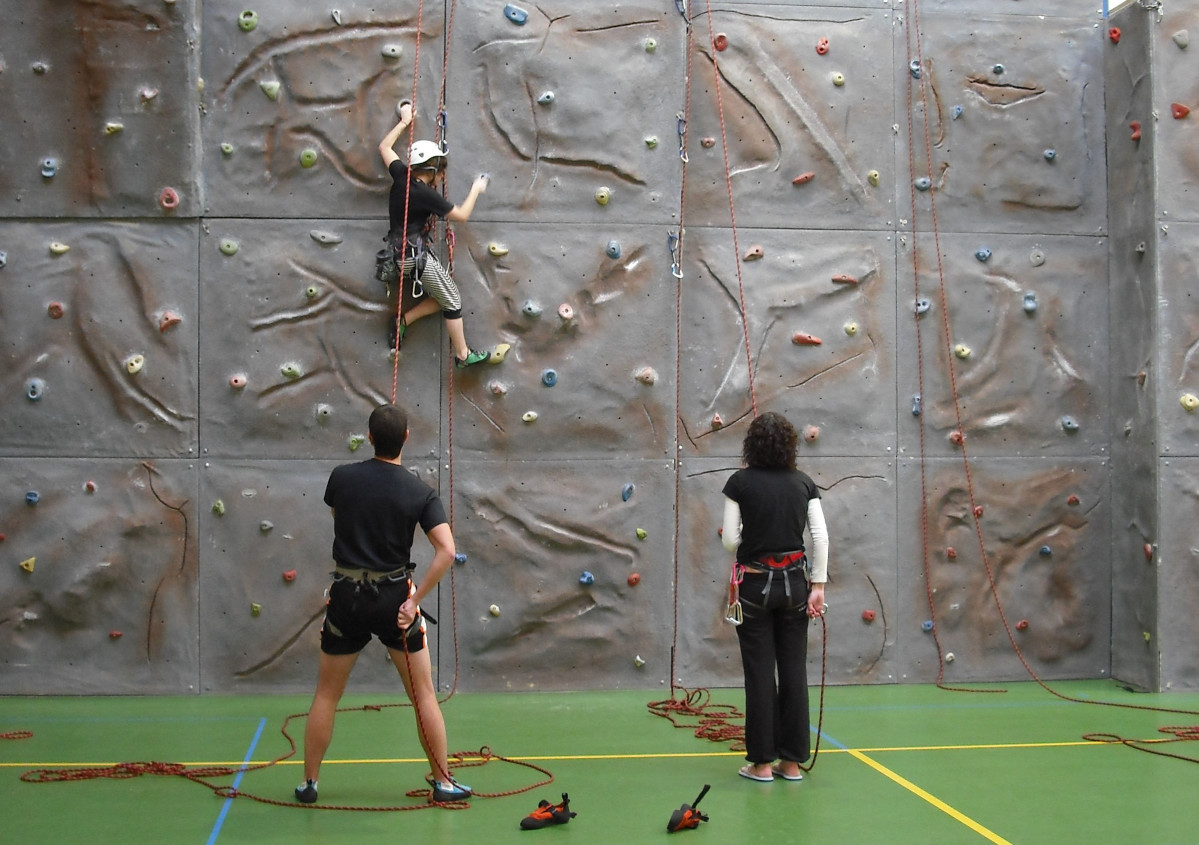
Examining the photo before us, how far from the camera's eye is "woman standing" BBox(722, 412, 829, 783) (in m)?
4.85

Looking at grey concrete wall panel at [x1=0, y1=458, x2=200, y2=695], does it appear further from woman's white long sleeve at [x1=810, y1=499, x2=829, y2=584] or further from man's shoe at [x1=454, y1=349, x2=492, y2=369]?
woman's white long sleeve at [x1=810, y1=499, x2=829, y2=584]

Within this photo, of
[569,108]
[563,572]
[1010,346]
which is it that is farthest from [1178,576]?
[569,108]

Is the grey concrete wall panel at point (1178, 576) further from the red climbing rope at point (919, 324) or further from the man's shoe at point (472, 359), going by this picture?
the man's shoe at point (472, 359)

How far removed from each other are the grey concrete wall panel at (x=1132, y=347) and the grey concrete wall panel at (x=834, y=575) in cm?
139

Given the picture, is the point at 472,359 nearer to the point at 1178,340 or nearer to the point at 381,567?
the point at 381,567

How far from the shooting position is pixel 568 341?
22.7 feet

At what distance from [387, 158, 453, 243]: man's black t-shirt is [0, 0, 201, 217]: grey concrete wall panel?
114 cm

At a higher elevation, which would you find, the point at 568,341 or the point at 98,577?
the point at 568,341

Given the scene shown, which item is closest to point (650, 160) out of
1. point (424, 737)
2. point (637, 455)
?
point (637, 455)

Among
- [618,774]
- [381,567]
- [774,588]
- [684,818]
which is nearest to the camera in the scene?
[684,818]

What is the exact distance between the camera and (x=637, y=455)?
22.9ft

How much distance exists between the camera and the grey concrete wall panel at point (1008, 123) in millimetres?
7254

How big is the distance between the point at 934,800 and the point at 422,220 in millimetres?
3932

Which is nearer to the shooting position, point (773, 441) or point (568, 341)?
point (773, 441)
